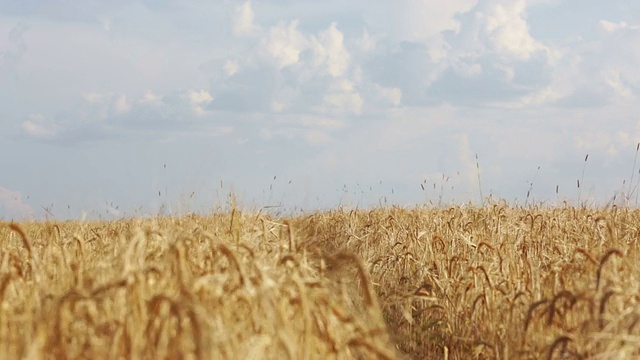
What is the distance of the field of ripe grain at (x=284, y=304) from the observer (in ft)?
11.3

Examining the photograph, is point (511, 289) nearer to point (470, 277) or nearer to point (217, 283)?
point (470, 277)

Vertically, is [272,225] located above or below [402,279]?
above

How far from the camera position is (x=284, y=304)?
13.6ft

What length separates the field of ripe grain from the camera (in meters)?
3.43

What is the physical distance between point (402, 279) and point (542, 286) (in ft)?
9.62

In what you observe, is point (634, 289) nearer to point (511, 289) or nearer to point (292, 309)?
point (511, 289)

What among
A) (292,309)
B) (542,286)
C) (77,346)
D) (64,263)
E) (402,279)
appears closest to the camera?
(77,346)

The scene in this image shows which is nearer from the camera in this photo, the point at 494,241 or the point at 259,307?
the point at 259,307

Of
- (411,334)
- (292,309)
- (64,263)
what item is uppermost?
(64,263)

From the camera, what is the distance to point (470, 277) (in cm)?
771

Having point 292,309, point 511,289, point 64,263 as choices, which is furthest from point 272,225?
point 292,309

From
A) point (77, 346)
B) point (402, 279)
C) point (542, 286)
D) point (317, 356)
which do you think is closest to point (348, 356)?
point (317, 356)

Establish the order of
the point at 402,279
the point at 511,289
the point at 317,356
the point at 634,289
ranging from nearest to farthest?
the point at 317,356, the point at 634,289, the point at 511,289, the point at 402,279

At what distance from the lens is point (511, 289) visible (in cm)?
680
